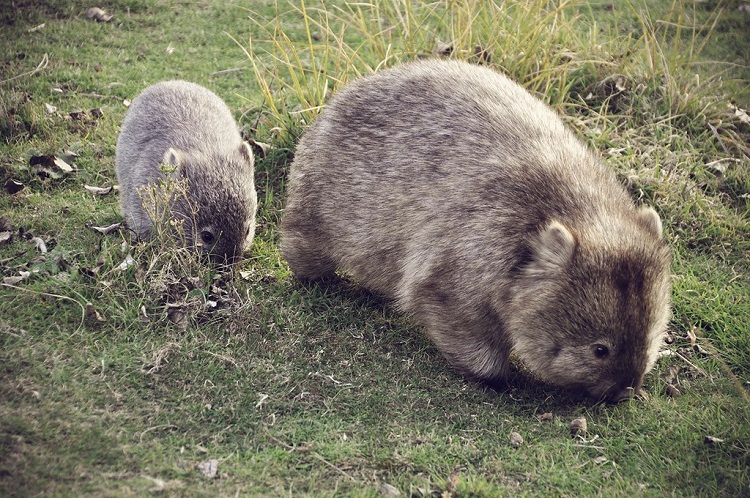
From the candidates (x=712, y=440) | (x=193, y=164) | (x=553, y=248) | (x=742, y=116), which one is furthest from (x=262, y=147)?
(x=742, y=116)

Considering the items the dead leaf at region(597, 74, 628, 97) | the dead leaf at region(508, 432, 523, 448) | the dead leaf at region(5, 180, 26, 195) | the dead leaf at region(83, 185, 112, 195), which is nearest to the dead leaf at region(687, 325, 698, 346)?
the dead leaf at region(508, 432, 523, 448)

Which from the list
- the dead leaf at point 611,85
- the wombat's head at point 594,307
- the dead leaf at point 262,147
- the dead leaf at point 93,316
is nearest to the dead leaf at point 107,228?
the dead leaf at point 93,316

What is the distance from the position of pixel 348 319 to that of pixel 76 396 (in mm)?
1463

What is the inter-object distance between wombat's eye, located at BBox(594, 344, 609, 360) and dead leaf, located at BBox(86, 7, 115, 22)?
5.38m

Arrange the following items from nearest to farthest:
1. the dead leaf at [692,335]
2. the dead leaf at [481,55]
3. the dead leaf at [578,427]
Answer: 1. the dead leaf at [578,427]
2. the dead leaf at [692,335]
3. the dead leaf at [481,55]

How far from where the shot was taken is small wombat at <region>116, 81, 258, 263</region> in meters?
4.23

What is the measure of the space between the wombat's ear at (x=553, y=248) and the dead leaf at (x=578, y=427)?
75 centimetres

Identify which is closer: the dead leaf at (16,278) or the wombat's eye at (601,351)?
the wombat's eye at (601,351)

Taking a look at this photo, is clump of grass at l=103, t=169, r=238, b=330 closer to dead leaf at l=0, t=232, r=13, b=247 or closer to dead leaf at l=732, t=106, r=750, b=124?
dead leaf at l=0, t=232, r=13, b=247

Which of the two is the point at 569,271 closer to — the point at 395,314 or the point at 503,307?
the point at 503,307

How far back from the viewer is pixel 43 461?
111 inches

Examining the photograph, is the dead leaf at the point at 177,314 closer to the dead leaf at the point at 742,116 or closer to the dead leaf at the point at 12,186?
the dead leaf at the point at 12,186

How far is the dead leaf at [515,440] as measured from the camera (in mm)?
3268

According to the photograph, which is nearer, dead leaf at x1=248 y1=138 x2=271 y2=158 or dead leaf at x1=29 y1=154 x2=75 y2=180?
dead leaf at x1=29 y1=154 x2=75 y2=180
